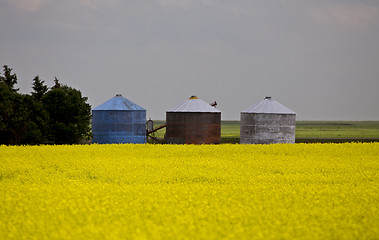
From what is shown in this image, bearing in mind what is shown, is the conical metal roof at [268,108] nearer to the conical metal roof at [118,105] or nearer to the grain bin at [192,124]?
the grain bin at [192,124]

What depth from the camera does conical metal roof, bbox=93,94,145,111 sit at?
40594mm

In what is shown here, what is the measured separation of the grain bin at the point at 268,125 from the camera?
41781mm

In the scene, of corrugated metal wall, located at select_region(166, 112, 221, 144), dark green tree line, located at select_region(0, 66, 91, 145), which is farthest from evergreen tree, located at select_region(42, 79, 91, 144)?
corrugated metal wall, located at select_region(166, 112, 221, 144)

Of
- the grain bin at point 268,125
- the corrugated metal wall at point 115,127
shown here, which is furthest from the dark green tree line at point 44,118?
the grain bin at point 268,125

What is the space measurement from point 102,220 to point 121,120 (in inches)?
1173

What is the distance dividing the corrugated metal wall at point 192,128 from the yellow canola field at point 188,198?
16.7m

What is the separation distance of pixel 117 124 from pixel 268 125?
47.0 ft

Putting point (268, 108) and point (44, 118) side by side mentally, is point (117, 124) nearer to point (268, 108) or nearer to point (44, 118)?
point (44, 118)

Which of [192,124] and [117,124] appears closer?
[117,124]

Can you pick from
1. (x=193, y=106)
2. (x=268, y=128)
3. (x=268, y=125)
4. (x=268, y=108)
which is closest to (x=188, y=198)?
(x=268, y=128)

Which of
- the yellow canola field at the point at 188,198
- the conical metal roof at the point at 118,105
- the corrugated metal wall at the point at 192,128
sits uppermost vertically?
the conical metal roof at the point at 118,105

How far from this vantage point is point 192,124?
42188 millimetres

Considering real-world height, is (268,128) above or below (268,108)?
below

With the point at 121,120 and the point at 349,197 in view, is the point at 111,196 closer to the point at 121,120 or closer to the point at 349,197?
the point at 349,197
